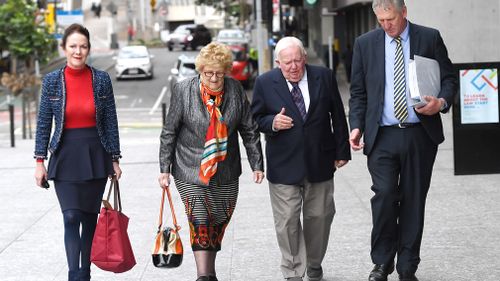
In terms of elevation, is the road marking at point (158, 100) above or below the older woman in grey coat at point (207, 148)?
below

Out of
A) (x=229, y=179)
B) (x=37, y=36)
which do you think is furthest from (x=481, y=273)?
(x=37, y=36)

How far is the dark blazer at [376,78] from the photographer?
720 cm

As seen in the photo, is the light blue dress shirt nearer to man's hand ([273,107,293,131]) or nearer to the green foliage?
man's hand ([273,107,293,131])

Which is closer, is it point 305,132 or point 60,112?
point 60,112

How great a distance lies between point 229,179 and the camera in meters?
7.22

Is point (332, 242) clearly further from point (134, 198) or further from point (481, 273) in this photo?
point (134, 198)

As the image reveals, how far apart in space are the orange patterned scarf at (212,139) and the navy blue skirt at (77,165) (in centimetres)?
62

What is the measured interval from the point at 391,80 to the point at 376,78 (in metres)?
0.09

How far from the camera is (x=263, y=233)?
9.73m

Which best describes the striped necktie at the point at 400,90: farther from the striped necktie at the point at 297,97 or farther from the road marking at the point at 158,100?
the road marking at the point at 158,100

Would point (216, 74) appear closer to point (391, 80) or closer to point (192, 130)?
point (192, 130)

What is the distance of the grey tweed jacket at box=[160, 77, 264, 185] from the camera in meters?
7.15

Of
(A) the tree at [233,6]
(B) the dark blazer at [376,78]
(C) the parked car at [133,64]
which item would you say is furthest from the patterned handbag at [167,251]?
(A) the tree at [233,6]

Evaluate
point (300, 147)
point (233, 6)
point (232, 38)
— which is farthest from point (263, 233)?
point (233, 6)
